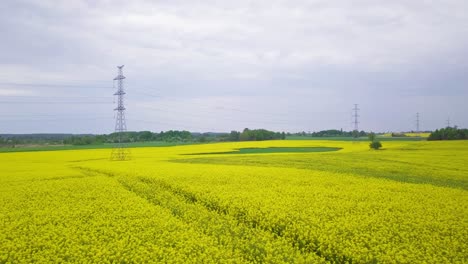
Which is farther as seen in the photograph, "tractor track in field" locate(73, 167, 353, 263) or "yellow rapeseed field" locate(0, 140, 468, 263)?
"tractor track in field" locate(73, 167, 353, 263)

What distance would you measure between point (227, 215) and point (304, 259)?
188 inches

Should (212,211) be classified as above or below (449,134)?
below

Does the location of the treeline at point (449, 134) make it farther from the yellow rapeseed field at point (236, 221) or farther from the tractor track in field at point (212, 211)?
the tractor track in field at point (212, 211)

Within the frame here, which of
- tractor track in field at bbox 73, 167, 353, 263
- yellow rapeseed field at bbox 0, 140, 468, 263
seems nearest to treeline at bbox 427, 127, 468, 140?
yellow rapeseed field at bbox 0, 140, 468, 263

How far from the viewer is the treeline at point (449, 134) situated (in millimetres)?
67812

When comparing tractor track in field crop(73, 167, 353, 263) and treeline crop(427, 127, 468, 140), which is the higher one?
treeline crop(427, 127, 468, 140)

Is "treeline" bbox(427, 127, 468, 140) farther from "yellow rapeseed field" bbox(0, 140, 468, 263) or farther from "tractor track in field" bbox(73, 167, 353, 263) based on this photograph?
"tractor track in field" bbox(73, 167, 353, 263)

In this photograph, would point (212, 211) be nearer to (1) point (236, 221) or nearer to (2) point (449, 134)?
(1) point (236, 221)

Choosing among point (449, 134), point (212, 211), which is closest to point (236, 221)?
point (212, 211)

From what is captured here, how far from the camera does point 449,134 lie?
2704 inches

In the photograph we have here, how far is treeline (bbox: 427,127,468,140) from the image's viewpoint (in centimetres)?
6781

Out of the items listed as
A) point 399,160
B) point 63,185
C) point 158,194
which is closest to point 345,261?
point 158,194

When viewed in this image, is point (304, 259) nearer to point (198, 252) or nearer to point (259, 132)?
point (198, 252)

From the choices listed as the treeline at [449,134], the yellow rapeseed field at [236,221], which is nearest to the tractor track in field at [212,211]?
the yellow rapeseed field at [236,221]
